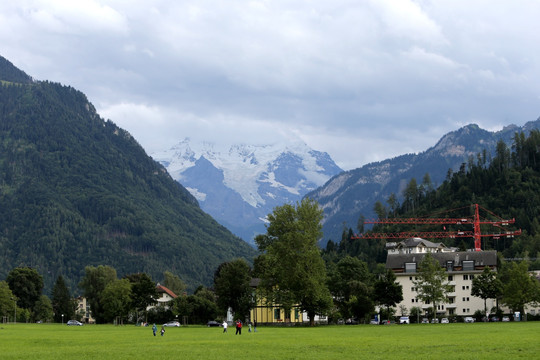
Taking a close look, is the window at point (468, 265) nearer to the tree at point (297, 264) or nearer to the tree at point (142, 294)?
the tree at point (297, 264)

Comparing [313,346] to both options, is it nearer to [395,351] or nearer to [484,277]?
[395,351]

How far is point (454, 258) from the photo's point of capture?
174250 millimetres

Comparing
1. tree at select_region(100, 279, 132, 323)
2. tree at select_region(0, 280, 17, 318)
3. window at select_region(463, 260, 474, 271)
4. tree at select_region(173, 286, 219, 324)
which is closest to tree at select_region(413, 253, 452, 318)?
window at select_region(463, 260, 474, 271)

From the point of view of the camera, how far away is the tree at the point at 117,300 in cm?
16500

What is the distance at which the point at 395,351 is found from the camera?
51000mm

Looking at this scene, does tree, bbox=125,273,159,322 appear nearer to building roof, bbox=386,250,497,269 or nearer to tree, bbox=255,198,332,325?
tree, bbox=255,198,332,325

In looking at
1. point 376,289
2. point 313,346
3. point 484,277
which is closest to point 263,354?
point 313,346

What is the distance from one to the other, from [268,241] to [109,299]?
54.7 meters

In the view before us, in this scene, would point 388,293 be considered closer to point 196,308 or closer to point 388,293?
point 388,293

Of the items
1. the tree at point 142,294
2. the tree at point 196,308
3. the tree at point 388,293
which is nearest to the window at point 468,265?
the tree at point 388,293

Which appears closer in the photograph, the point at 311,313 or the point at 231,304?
the point at 311,313

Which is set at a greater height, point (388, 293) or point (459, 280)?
point (459, 280)

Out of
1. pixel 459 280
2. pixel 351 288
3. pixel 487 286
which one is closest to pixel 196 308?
pixel 351 288

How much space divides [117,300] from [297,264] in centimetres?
6251
